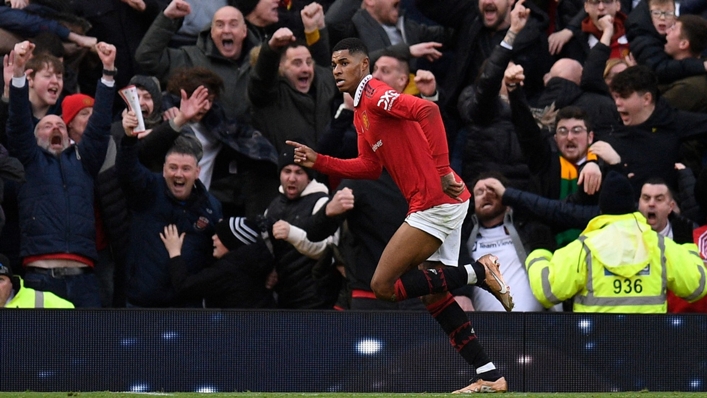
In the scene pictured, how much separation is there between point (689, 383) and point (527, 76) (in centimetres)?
366

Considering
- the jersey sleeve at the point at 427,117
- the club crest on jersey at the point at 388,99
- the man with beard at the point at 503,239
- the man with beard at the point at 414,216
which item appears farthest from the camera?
the man with beard at the point at 503,239

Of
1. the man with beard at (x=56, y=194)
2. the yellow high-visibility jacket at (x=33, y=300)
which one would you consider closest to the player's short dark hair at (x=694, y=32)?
the man with beard at (x=56, y=194)

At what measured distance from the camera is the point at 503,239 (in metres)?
8.59

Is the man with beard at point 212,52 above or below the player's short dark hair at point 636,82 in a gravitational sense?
above

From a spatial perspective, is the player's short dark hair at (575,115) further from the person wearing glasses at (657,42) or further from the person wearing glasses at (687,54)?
the person wearing glasses at (657,42)

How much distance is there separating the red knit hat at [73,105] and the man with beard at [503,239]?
9.97 ft

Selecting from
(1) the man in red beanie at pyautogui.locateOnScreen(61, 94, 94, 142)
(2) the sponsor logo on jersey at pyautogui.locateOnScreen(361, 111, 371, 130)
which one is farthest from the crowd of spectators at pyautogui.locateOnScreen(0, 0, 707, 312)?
(2) the sponsor logo on jersey at pyautogui.locateOnScreen(361, 111, 371, 130)

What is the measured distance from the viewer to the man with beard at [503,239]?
27.7 feet

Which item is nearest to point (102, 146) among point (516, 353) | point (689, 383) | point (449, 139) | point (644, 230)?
point (449, 139)

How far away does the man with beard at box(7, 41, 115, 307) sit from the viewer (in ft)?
27.0

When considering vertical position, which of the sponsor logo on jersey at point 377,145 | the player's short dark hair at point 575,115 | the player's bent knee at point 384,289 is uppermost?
the player's short dark hair at point 575,115

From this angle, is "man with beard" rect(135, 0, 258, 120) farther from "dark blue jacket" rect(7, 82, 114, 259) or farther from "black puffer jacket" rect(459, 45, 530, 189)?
"black puffer jacket" rect(459, 45, 530, 189)

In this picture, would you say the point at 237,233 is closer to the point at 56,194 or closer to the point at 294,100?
the point at 56,194

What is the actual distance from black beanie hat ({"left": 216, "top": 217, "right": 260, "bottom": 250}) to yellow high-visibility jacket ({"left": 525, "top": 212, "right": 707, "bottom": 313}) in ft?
6.95
